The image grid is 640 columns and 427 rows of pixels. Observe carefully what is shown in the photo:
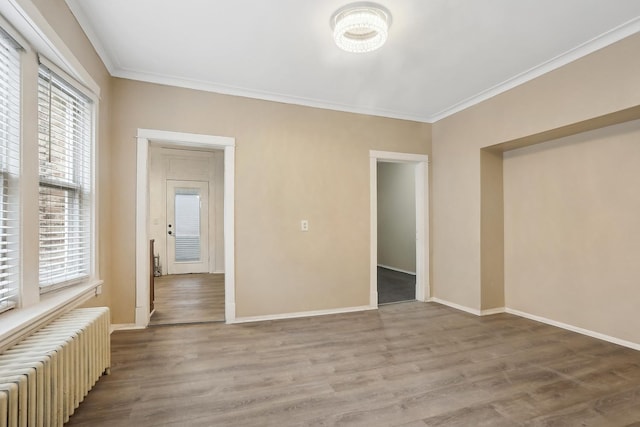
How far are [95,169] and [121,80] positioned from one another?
1098 millimetres

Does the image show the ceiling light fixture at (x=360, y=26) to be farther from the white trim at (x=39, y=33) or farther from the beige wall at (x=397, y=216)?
the beige wall at (x=397, y=216)

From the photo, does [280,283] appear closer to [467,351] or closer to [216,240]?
[467,351]

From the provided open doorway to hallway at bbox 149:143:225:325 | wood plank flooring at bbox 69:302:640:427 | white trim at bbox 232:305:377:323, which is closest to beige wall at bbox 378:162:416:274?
white trim at bbox 232:305:377:323

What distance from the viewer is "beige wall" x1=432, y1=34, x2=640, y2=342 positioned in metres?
2.61

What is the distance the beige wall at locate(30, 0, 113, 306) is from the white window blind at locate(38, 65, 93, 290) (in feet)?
0.51

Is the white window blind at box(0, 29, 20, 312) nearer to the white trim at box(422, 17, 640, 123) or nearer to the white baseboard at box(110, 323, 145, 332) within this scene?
the white baseboard at box(110, 323, 145, 332)

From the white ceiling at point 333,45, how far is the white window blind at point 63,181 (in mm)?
643

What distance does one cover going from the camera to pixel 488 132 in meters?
3.73

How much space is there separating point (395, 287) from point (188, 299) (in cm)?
343

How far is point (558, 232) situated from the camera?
3.45m

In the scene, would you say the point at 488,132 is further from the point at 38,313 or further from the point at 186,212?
the point at 186,212

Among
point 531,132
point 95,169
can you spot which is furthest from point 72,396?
point 531,132

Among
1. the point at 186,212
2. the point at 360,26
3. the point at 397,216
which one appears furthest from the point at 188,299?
the point at 397,216

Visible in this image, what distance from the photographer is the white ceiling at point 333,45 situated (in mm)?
2254
